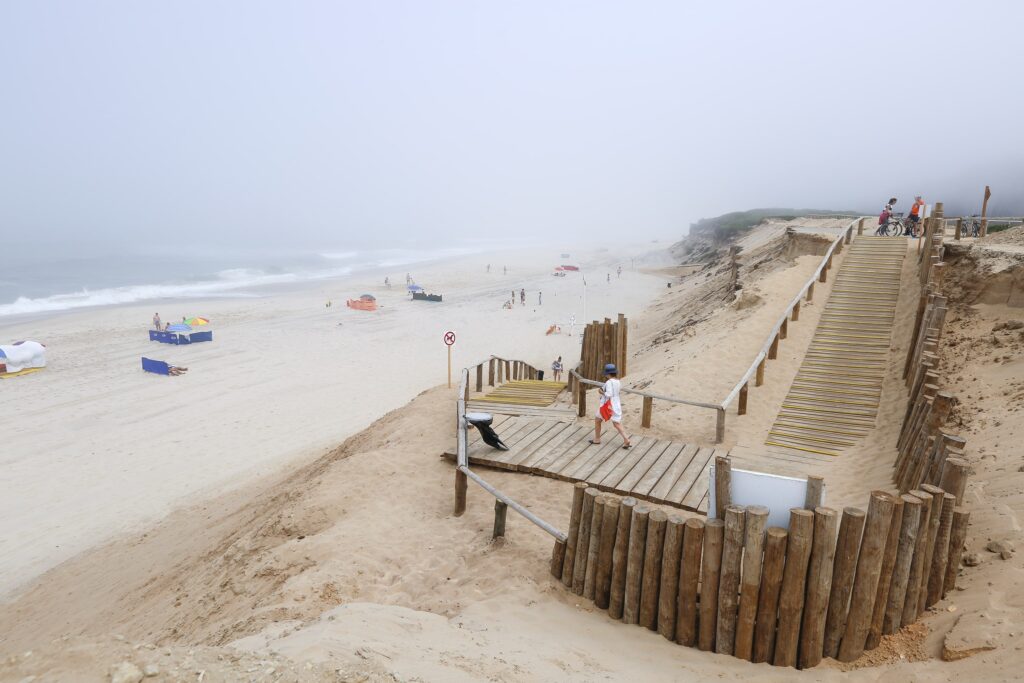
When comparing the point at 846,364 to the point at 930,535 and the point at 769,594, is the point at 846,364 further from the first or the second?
the point at 769,594

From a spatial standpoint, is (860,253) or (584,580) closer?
(584,580)

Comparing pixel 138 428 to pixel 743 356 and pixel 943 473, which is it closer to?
pixel 743 356

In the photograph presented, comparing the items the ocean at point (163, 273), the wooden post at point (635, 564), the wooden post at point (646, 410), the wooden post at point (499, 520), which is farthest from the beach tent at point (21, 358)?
the wooden post at point (635, 564)

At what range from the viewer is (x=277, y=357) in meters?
26.5

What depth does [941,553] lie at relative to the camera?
174 inches

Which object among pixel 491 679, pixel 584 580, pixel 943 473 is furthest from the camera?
pixel 584 580

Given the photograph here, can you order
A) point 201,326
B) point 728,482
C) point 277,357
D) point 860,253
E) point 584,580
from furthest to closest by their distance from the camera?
point 201,326 < point 277,357 < point 860,253 < point 584,580 < point 728,482

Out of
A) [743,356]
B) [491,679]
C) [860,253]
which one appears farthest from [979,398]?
[860,253]

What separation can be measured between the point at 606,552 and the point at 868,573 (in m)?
1.96

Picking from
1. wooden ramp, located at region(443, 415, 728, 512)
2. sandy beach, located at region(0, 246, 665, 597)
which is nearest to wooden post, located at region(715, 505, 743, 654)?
wooden ramp, located at region(443, 415, 728, 512)

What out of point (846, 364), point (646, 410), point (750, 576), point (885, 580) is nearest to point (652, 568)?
point (750, 576)

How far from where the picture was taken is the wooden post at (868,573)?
4066 mm

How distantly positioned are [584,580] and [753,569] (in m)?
1.70

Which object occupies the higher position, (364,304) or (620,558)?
(620,558)
